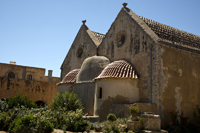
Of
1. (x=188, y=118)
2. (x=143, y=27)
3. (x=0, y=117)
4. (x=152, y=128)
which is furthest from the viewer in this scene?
(x=143, y=27)

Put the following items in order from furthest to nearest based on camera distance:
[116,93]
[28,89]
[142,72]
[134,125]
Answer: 1. [28,89]
2. [142,72]
3. [116,93]
4. [134,125]

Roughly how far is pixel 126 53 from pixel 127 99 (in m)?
3.93

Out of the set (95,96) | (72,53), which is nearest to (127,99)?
(95,96)

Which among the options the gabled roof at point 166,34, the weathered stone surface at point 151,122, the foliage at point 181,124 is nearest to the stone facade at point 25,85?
the gabled roof at point 166,34

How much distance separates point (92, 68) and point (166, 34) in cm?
651

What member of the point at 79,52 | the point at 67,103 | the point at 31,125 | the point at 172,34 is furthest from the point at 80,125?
the point at 79,52

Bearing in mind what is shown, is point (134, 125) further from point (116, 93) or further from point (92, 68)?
point (92, 68)

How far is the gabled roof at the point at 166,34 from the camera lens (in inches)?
624

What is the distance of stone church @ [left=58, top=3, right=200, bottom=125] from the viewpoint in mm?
14758

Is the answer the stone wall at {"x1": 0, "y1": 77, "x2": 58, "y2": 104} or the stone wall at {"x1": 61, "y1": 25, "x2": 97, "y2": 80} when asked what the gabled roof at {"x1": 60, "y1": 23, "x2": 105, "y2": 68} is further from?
the stone wall at {"x1": 0, "y1": 77, "x2": 58, "y2": 104}

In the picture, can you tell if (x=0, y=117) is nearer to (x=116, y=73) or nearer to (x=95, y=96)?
(x=95, y=96)

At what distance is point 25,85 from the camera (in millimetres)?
25438

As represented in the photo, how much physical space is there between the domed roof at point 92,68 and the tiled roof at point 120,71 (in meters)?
1.78

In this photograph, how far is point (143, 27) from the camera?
16.2 meters
